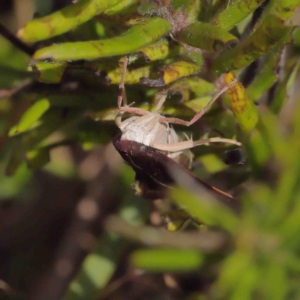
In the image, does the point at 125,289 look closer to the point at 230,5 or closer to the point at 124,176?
the point at 124,176

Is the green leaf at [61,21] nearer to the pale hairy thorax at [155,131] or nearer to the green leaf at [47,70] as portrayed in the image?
the green leaf at [47,70]

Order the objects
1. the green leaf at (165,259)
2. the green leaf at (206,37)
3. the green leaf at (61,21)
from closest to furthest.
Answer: the green leaf at (61,21), the green leaf at (206,37), the green leaf at (165,259)

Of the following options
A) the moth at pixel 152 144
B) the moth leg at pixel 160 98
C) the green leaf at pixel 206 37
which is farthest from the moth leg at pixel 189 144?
the green leaf at pixel 206 37

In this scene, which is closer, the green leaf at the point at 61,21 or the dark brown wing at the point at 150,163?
the green leaf at the point at 61,21

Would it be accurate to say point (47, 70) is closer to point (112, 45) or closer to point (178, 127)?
point (112, 45)

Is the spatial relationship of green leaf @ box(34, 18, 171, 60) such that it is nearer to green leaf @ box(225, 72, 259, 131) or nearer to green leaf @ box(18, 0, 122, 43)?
green leaf @ box(18, 0, 122, 43)

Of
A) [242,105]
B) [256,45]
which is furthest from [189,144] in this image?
[256,45]
